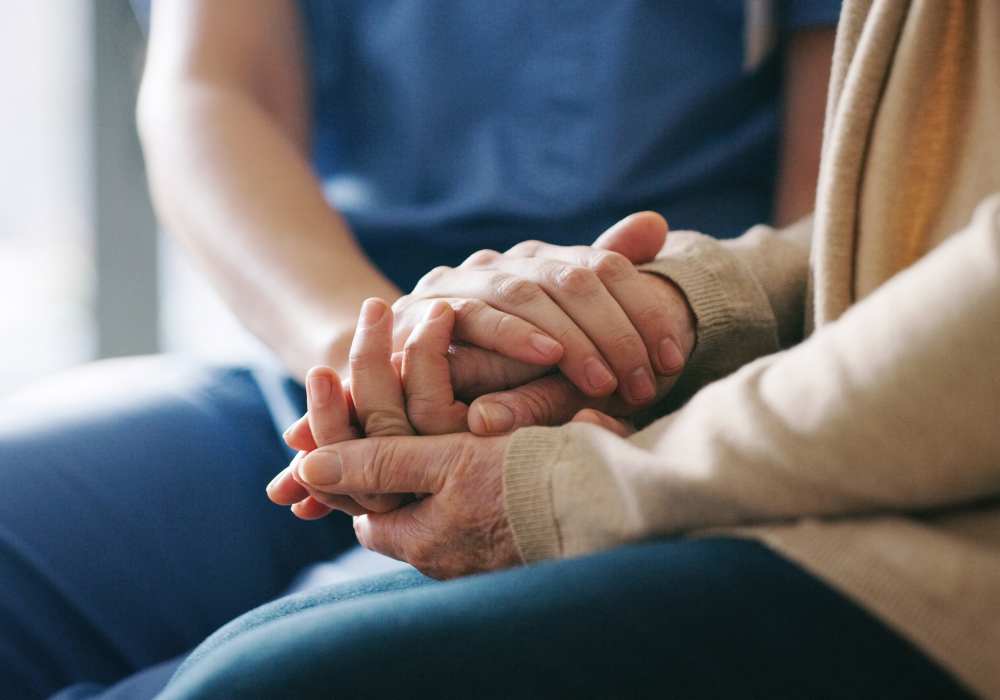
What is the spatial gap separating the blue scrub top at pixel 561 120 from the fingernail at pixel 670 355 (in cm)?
39

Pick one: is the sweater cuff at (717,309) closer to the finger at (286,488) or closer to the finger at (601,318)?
the finger at (601,318)

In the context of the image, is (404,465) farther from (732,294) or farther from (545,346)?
(732,294)

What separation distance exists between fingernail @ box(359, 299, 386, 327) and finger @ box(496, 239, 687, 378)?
134 millimetres

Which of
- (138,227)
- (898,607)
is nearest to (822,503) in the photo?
(898,607)

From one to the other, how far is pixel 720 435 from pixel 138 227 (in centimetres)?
189

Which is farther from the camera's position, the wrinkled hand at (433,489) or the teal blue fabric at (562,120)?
the teal blue fabric at (562,120)

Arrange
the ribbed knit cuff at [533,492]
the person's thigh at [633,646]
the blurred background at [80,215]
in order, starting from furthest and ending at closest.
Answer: the blurred background at [80,215] < the ribbed knit cuff at [533,492] < the person's thigh at [633,646]

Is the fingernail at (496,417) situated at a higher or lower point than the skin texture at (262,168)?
lower

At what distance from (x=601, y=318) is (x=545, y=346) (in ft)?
0.14

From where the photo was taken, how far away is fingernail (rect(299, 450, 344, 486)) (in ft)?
2.03

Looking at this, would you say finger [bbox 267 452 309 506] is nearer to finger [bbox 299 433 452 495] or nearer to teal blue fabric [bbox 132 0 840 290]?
finger [bbox 299 433 452 495]

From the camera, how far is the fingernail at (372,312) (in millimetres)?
637

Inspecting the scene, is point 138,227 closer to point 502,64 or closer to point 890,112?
point 502,64

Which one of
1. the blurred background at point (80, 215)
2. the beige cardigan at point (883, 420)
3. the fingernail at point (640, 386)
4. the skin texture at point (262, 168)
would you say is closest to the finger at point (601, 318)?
the fingernail at point (640, 386)
